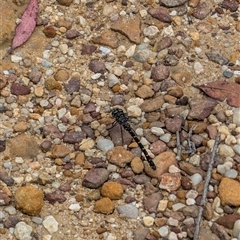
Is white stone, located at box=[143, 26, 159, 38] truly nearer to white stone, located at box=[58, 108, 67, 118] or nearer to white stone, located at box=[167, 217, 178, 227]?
white stone, located at box=[58, 108, 67, 118]

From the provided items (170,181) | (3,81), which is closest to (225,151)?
(170,181)

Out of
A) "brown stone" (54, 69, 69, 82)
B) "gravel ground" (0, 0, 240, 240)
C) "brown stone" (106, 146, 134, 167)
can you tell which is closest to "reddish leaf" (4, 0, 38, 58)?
"gravel ground" (0, 0, 240, 240)

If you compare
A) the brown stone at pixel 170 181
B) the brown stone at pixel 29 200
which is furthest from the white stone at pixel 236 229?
the brown stone at pixel 29 200

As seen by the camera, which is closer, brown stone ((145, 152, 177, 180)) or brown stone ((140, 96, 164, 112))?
brown stone ((145, 152, 177, 180))

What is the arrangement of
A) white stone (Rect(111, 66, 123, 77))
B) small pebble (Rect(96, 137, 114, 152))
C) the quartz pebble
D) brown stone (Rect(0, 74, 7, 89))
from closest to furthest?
the quartz pebble → small pebble (Rect(96, 137, 114, 152)) → brown stone (Rect(0, 74, 7, 89)) → white stone (Rect(111, 66, 123, 77))

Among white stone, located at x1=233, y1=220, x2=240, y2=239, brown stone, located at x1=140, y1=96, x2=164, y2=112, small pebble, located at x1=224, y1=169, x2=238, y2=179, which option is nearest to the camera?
white stone, located at x1=233, y1=220, x2=240, y2=239

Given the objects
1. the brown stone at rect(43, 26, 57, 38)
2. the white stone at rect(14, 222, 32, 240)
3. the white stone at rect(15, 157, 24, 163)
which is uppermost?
the brown stone at rect(43, 26, 57, 38)

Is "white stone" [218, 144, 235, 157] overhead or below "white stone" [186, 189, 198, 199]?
overhead

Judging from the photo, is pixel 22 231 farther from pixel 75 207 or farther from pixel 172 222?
pixel 172 222
